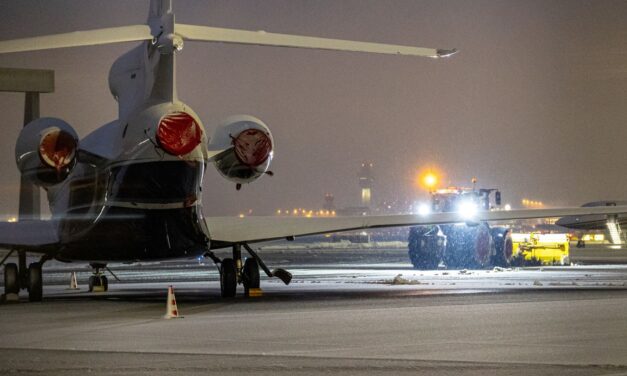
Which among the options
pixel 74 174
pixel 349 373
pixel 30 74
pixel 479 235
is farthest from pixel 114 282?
pixel 349 373

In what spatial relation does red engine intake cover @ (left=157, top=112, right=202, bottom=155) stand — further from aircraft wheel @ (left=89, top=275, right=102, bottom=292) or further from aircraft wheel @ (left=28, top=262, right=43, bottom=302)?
aircraft wheel @ (left=89, top=275, right=102, bottom=292)

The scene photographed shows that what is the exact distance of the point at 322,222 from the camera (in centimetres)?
2839

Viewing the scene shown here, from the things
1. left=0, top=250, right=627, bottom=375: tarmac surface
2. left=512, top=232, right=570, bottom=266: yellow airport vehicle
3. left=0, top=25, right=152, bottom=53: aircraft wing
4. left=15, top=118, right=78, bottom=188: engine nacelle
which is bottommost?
left=0, top=250, right=627, bottom=375: tarmac surface

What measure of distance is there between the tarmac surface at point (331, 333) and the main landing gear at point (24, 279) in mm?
606

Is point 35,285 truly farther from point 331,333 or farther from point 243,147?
point 331,333

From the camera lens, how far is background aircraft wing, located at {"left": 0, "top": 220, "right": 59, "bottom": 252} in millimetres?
27344

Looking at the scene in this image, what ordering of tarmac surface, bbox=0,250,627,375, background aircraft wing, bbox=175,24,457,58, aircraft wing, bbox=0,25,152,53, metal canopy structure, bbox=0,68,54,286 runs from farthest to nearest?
metal canopy structure, bbox=0,68,54,286
background aircraft wing, bbox=175,24,457,58
aircraft wing, bbox=0,25,152,53
tarmac surface, bbox=0,250,627,375

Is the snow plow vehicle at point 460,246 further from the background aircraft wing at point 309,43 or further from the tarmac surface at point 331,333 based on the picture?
the background aircraft wing at point 309,43

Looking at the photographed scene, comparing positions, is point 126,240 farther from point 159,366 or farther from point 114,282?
point 114,282

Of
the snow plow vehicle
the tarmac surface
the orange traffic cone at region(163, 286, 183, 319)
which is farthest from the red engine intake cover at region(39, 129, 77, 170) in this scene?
the snow plow vehicle

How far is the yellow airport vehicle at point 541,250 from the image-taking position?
53544 mm

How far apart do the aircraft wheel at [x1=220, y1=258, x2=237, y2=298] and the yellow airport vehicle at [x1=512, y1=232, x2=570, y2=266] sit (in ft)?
91.9

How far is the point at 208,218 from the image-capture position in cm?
2747

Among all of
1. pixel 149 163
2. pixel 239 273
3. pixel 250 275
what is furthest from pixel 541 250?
pixel 149 163
